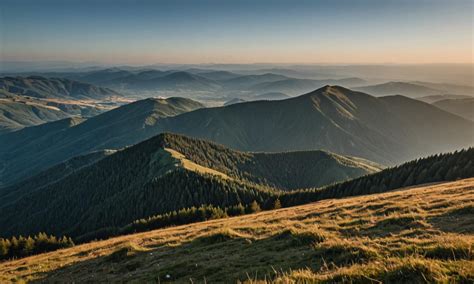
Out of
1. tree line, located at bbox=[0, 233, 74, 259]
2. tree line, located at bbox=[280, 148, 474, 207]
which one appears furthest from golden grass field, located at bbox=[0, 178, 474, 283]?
tree line, located at bbox=[280, 148, 474, 207]

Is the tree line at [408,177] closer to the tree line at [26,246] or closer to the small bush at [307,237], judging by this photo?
the small bush at [307,237]

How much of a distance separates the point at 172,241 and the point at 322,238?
16.8 metres

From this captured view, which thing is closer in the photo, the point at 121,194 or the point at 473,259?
the point at 473,259

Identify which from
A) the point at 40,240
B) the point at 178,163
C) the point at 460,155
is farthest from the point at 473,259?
the point at 178,163

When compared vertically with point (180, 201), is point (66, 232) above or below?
below

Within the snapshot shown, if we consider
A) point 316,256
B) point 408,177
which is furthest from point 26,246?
point 408,177

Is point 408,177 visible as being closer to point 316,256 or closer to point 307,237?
point 307,237

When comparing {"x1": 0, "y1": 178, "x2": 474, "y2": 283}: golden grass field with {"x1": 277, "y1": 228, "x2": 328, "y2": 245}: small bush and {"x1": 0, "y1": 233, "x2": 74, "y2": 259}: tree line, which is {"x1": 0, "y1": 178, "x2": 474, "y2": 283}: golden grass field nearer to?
{"x1": 277, "y1": 228, "x2": 328, "y2": 245}: small bush

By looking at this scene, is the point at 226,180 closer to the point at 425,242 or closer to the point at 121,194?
the point at 121,194

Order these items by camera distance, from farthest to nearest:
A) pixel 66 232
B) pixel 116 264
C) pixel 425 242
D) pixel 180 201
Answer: pixel 66 232 → pixel 180 201 → pixel 116 264 → pixel 425 242

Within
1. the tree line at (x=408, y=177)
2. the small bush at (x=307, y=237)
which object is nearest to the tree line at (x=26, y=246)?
the small bush at (x=307, y=237)

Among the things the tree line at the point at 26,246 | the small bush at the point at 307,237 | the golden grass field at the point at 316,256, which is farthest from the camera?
the tree line at the point at 26,246

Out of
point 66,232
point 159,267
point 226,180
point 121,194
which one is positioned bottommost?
point 66,232

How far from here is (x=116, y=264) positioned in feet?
77.5
